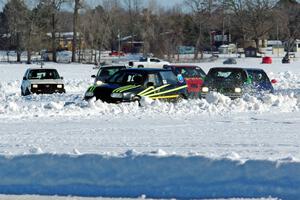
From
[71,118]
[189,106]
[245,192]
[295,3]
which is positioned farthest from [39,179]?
[295,3]

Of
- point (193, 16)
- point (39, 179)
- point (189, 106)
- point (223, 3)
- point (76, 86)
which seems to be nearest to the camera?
point (39, 179)

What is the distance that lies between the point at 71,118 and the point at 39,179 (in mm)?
8345

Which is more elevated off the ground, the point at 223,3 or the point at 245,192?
the point at 223,3

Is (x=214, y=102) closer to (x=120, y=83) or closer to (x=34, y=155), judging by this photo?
(x=120, y=83)

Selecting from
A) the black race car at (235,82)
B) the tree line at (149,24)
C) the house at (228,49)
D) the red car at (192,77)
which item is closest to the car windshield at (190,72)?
the red car at (192,77)

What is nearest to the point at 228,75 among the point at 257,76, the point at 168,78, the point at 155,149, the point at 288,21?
the point at 257,76

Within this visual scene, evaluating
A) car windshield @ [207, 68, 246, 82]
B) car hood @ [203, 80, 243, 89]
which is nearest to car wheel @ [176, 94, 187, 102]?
car hood @ [203, 80, 243, 89]

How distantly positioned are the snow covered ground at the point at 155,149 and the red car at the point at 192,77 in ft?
16.0

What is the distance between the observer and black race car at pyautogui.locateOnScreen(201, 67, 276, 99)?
78.0ft

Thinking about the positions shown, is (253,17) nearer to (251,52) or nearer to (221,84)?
(251,52)

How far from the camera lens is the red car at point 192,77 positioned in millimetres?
25291

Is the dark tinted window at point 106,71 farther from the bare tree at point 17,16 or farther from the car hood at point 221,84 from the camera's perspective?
the bare tree at point 17,16

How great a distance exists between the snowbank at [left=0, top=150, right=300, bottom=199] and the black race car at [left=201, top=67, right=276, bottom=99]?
14394 mm

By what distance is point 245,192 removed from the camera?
8.73m
